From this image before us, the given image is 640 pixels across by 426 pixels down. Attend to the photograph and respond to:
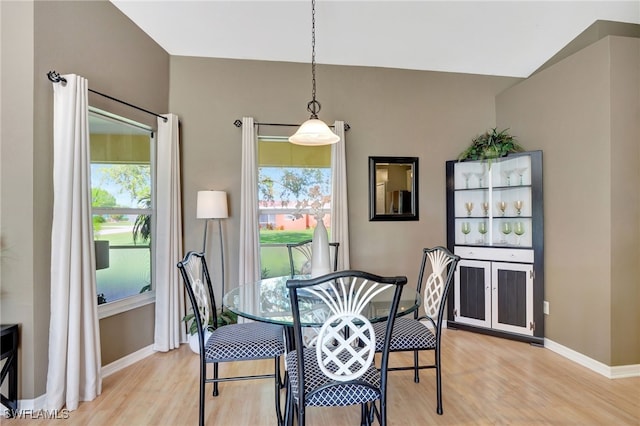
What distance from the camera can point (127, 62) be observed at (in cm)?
292

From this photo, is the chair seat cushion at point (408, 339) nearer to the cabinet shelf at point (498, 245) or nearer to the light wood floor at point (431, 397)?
the light wood floor at point (431, 397)

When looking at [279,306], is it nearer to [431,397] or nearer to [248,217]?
[431,397]

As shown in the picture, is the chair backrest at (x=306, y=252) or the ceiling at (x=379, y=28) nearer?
the ceiling at (x=379, y=28)

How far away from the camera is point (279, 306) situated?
6.42ft

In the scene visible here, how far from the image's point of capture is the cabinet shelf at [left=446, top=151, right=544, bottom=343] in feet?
10.8

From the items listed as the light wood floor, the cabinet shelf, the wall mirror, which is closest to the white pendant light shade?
the wall mirror

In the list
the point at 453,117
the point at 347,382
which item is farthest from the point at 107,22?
the point at 453,117

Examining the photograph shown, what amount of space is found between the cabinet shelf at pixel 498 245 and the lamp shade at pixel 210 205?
256 cm

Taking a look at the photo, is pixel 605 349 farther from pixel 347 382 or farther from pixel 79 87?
pixel 79 87

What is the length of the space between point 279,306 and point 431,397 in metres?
1.38

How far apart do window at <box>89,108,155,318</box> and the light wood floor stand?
70cm

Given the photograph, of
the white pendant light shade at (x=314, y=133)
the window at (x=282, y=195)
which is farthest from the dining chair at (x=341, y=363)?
the window at (x=282, y=195)

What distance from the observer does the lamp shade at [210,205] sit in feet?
10.5

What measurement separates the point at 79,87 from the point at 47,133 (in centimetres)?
39
